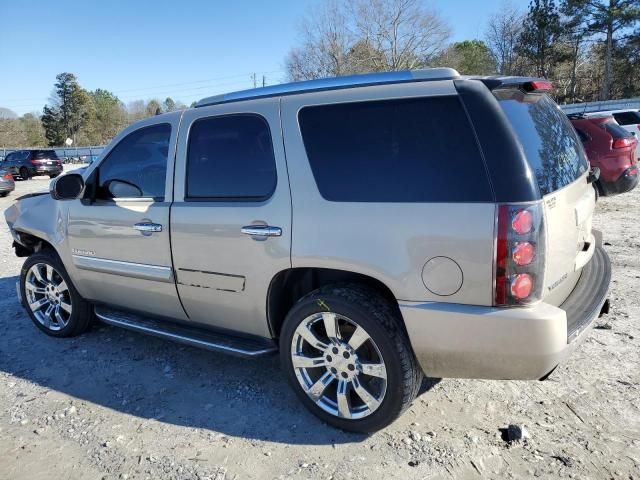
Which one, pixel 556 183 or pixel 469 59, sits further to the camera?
pixel 469 59

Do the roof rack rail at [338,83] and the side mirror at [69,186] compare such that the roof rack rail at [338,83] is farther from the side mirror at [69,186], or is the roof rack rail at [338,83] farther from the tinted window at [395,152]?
the side mirror at [69,186]

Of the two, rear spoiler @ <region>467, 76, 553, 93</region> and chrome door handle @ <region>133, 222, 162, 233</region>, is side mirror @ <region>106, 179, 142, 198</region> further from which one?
rear spoiler @ <region>467, 76, 553, 93</region>

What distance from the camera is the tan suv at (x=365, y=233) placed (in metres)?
2.37

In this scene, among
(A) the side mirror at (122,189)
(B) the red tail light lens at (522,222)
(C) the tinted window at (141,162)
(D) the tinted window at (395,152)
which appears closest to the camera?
(B) the red tail light lens at (522,222)

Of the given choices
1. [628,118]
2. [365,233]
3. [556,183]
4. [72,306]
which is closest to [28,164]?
[72,306]

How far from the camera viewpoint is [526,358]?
238 cm

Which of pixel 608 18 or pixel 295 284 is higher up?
pixel 608 18

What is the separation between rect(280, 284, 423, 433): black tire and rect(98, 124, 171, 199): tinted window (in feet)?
4.82

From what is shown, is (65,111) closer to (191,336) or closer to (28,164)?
(28,164)

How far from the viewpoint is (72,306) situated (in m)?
4.32

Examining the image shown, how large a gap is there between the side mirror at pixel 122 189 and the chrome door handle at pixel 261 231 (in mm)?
1142

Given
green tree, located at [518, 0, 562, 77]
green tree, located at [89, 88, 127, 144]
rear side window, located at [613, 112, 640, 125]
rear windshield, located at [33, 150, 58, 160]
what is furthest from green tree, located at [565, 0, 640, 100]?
green tree, located at [89, 88, 127, 144]

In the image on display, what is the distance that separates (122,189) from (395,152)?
7.40 ft

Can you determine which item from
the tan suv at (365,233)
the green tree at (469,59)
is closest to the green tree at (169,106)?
the tan suv at (365,233)
